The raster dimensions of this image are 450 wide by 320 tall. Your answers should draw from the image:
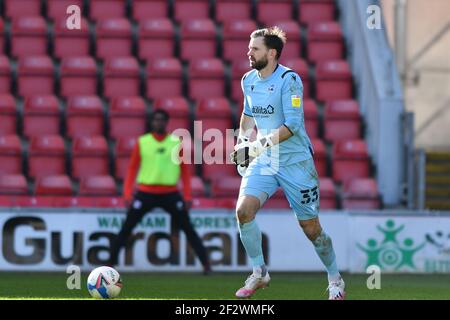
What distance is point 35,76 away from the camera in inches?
671

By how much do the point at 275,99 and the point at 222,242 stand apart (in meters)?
4.91

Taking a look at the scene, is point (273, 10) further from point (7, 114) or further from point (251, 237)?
point (251, 237)

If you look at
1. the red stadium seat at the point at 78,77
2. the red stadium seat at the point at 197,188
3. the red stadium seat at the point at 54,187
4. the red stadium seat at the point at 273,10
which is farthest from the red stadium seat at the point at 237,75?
the red stadium seat at the point at 54,187

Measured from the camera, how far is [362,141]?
1658 cm

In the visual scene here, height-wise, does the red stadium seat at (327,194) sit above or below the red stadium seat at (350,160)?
below

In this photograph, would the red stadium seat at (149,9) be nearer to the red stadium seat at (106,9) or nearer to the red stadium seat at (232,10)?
the red stadium seat at (106,9)

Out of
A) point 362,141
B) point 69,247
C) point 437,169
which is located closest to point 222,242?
point 69,247

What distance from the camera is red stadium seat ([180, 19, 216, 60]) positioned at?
17.8m

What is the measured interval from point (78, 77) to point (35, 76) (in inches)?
23.2

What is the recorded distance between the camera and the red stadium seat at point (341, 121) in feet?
55.5

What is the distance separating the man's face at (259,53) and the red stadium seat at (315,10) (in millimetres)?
8827
